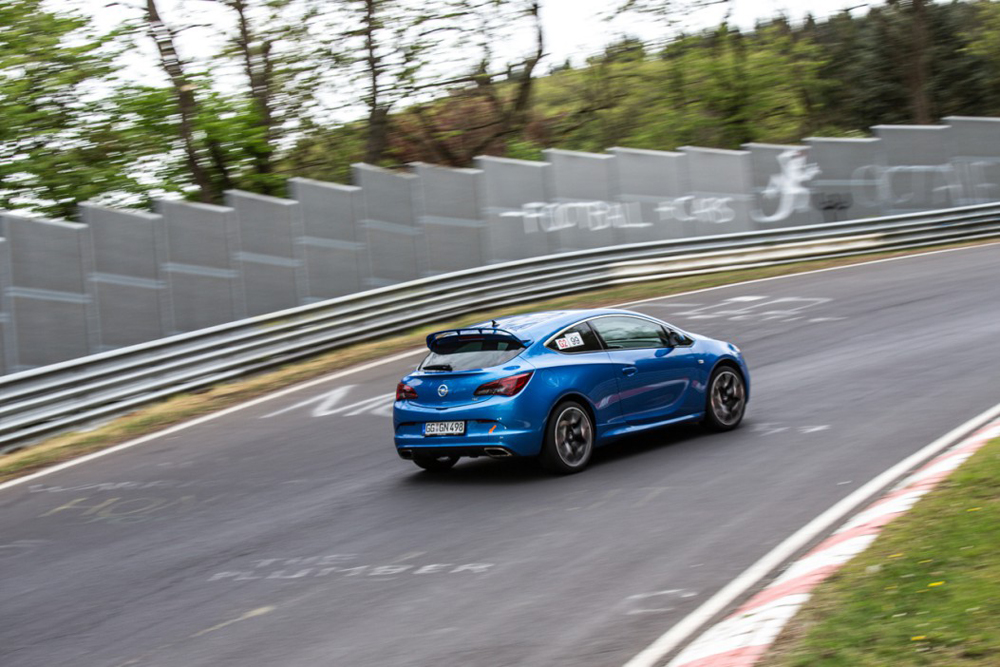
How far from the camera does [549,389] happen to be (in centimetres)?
986

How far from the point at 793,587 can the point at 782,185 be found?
22.1 meters

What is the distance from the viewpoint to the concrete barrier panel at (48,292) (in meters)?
15.1

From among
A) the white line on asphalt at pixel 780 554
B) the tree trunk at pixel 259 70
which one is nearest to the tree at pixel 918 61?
the tree trunk at pixel 259 70

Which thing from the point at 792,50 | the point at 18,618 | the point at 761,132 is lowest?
the point at 18,618

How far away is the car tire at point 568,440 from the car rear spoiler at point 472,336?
0.70 meters

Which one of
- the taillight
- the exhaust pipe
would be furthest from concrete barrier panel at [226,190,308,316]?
the exhaust pipe

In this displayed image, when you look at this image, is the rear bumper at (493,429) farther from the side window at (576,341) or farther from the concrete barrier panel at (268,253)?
the concrete barrier panel at (268,253)

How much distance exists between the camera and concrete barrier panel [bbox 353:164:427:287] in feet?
67.4

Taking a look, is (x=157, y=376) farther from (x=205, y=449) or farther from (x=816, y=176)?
(x=816, y=176)

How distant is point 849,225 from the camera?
26547 millimetres

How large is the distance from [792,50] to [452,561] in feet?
109

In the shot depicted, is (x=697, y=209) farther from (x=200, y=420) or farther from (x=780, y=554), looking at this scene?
(x=780, y=554)

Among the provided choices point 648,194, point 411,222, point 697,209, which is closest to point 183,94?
point 411,222

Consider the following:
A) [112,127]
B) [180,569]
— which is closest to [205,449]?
[180,569]
